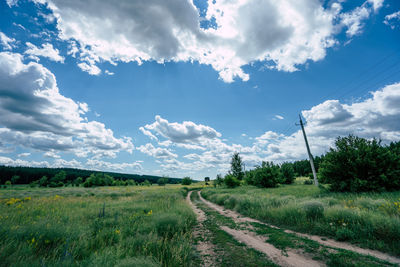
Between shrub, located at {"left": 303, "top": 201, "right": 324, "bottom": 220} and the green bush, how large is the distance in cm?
996

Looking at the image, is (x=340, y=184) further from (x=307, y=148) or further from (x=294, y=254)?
(x=294, y=254)

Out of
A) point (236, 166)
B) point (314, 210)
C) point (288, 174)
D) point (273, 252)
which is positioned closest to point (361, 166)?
point (314, 210)

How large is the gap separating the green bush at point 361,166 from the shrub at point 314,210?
9.96 meters

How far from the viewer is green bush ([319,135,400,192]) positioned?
14.4 meters

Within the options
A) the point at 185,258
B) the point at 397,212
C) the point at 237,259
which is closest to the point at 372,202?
the point at 397,212

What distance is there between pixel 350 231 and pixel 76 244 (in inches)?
402

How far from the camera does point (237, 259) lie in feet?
17.0

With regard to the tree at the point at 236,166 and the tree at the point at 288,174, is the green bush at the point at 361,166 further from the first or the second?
the tree at the point at 236,166

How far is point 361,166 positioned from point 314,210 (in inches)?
Result: 447

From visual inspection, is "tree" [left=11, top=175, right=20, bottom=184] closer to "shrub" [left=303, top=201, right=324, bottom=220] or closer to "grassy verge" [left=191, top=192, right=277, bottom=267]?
"grassy verge" [left=191, top=192, right=277, bottom=267]

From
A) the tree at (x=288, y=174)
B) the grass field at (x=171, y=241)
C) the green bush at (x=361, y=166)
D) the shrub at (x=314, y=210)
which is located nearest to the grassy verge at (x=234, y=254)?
the grass field at (x=171, y=241)

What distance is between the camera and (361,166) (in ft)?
49.9

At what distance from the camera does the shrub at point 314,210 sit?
855cm

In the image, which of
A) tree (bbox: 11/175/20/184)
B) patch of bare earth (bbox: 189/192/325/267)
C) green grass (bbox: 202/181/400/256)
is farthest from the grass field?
tree (bbox: 11/175/20/184)
